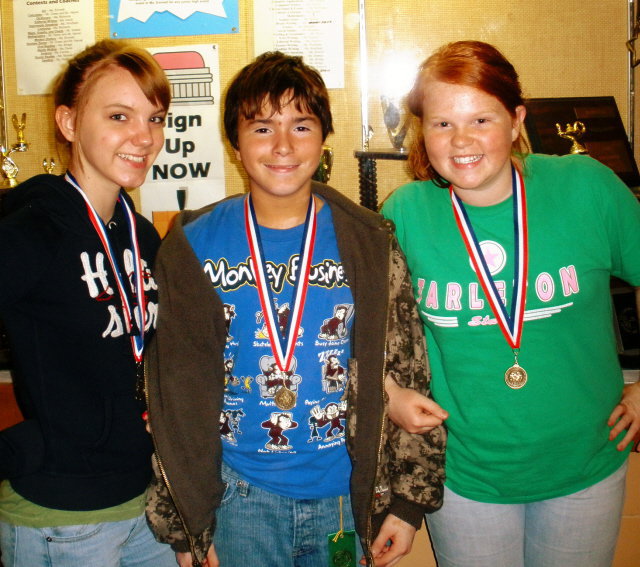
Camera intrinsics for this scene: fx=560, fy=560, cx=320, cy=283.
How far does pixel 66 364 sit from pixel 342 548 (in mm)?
738

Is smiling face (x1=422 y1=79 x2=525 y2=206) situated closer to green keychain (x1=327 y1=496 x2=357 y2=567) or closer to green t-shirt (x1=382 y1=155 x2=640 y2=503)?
green t-shirt (x1=382 y1=155 x2=640 y2=503)

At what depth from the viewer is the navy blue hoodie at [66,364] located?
3.67 ft

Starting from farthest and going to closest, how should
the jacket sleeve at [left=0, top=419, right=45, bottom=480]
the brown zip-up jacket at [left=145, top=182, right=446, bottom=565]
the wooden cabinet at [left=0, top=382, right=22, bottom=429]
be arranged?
the wooden cabinet at [left=0, top=382, right=22, bottom=429]
the brown zip-up jacket at [left=145, top=182, right=446, bottom=565]
the jacket sleeve at [left=0, top=419, right=45, bottom=480]

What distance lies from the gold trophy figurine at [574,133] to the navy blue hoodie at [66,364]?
66.0 inches

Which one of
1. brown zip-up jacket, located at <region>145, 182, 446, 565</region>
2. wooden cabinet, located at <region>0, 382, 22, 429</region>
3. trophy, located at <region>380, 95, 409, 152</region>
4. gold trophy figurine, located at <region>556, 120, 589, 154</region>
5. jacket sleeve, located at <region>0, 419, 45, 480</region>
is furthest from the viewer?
trophy, located at <region>380, 95, 409, 152</region>

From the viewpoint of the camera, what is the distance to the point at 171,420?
4.01 ft

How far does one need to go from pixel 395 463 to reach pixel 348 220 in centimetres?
59

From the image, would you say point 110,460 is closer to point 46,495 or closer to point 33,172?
point 46,495

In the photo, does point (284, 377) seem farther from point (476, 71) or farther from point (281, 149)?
point (476, 71)

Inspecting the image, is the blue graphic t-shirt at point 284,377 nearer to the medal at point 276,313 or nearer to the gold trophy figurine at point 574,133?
the medal at point 276,313

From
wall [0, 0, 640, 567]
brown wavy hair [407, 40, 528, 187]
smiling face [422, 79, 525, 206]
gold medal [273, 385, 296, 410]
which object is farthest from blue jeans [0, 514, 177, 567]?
wall [0, 0, 640, 567]

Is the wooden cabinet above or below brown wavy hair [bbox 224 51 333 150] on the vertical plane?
below

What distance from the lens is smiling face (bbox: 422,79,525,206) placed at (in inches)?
49.4

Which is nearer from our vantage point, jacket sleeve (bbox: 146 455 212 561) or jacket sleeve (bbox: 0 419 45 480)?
jacket sleeve (bbox: 0 419 45 480)
